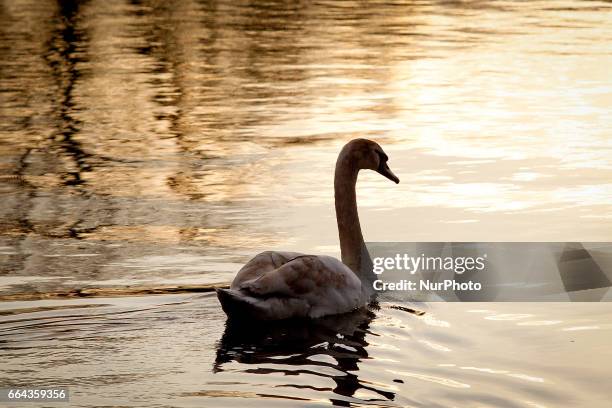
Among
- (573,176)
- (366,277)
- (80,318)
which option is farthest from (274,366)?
(573,176)

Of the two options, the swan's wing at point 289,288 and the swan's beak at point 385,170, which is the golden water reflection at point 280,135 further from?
the swan's wing at point 289,288

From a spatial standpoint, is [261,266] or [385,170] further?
[385,170]

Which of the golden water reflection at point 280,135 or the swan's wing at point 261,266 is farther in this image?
the golden water reflection at point 280,135

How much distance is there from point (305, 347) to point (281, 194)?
537 cm

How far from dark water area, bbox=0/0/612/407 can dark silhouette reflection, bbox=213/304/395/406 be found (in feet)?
0.08

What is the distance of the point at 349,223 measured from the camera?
10914 millimetres

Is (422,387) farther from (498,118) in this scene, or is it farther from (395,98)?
(395,98)

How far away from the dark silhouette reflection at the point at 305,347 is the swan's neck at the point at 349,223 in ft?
2.79

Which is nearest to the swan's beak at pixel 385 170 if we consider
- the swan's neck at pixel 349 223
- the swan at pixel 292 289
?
the swan's neck at pixel 349 223

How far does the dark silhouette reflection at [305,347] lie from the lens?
8.15 metres

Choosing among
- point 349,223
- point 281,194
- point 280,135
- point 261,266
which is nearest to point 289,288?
point 261,266

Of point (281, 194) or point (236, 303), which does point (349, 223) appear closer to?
point (236, 303)

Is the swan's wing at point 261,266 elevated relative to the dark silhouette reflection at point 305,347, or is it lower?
elevated

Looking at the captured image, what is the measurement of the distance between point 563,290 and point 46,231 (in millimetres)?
4645
